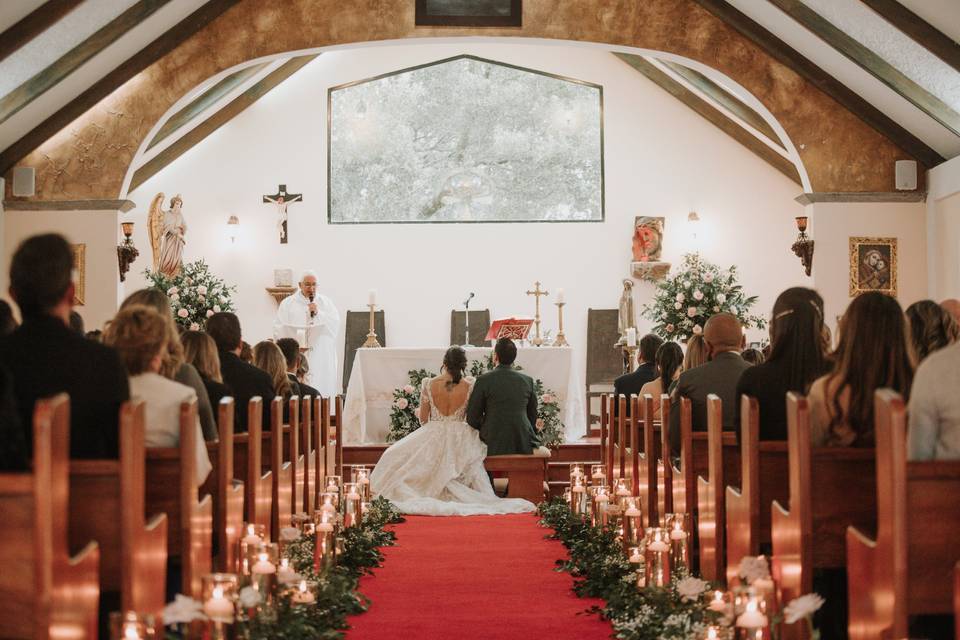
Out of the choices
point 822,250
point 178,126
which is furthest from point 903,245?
point 178,126

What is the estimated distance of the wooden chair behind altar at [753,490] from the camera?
11.7ft

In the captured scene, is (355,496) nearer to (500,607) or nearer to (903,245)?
(500,607)

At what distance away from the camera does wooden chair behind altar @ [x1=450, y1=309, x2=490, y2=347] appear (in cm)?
1395

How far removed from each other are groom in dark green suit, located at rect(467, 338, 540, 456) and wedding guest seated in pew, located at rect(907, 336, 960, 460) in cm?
565

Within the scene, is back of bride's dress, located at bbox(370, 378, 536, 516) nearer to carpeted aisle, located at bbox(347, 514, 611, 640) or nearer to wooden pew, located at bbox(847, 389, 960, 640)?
carpeted aisle, located at bbox(347, 514, 611, 640)

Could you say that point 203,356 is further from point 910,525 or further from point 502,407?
point 502,407

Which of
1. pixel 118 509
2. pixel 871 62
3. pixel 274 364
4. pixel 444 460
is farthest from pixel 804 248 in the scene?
pixel 118 509

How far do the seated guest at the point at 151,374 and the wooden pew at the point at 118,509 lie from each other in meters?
0.50

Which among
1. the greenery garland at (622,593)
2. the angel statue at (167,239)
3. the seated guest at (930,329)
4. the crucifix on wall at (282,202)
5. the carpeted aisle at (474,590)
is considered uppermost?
the crucifix on wall at (282,202)

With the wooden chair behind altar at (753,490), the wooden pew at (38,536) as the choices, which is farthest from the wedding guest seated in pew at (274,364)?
the wooden pew at (38,536)

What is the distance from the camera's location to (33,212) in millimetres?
10430

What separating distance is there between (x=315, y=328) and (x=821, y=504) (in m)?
9.48

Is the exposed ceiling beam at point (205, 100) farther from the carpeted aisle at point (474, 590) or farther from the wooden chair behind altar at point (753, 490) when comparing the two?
the wooden chair behind altar at point (753, 490)

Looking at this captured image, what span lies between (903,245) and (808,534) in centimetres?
805
